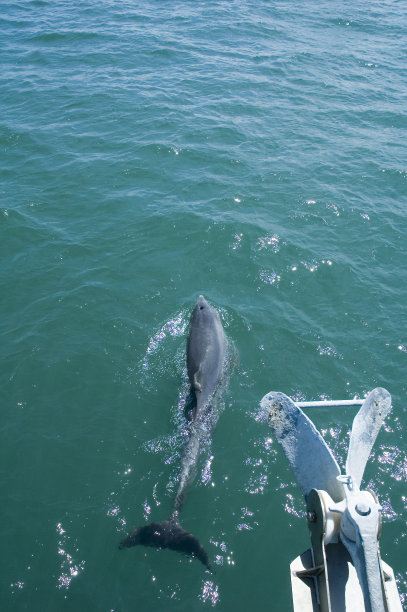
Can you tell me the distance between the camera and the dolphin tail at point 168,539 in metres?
10.9

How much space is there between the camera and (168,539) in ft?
36.2

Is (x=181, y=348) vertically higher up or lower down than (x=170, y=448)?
higher up

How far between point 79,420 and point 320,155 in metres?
19.6

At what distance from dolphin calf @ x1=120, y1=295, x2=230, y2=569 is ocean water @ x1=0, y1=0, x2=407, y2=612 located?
32 centimetres

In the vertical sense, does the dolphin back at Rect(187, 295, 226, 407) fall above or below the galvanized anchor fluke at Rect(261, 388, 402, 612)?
above

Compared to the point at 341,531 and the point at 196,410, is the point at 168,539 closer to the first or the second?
the point at 196,410

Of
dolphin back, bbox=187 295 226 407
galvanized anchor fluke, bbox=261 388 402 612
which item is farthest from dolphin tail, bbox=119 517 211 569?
galvanized anchor fluke, bbox=261 388 402 612

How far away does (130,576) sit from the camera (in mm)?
10703

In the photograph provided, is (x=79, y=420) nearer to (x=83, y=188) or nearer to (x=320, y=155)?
(x=83, y=188)

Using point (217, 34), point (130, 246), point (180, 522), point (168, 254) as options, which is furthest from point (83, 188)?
point (217, 34)

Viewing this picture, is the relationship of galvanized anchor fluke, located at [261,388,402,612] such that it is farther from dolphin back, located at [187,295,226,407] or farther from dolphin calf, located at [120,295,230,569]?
dolphin back, located at [187,295,226,407]

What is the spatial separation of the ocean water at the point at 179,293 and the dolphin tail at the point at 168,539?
0.25 metres

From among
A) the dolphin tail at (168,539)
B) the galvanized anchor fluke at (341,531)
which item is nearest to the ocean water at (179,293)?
the dolphin tail at (168,539)

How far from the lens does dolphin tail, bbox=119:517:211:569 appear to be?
10.9 meters
